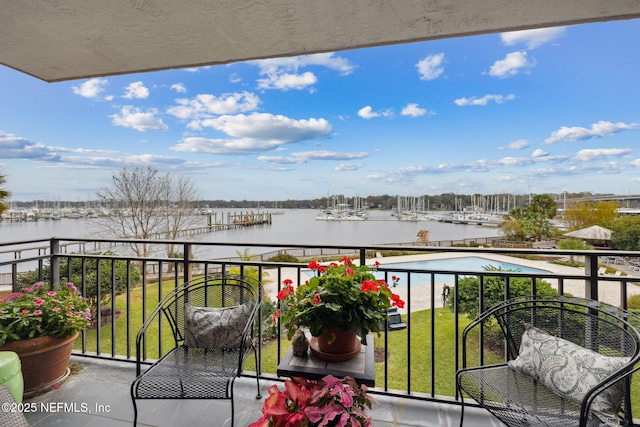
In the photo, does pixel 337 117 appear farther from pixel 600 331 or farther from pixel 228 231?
pixel 600 331

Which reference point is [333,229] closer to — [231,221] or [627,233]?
[231,221]

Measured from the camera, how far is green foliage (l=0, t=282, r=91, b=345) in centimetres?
201

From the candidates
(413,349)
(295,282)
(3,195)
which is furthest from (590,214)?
(3,195)

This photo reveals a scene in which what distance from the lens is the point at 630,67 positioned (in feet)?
52.0

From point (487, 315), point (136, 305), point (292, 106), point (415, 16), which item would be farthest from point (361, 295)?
point (292, 106)

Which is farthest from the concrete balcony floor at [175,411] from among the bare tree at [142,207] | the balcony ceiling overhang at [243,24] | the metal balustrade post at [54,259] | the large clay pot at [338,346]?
the bare tree at [142,207]

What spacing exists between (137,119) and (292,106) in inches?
323

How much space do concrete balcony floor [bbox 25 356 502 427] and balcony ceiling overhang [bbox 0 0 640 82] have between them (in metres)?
2.28

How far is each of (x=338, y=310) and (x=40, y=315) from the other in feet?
6.94

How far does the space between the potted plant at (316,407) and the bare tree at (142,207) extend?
13105mm

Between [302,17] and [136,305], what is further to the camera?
[136,305]

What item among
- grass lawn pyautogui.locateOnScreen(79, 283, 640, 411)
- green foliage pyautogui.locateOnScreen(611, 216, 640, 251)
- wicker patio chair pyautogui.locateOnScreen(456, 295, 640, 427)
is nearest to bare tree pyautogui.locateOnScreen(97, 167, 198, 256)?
grass lawn pyautogui.locateOnScreen(79, 283, 640, 411)

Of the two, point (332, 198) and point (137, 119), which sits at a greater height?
point (137, 119)

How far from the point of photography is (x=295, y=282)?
7.79 m
